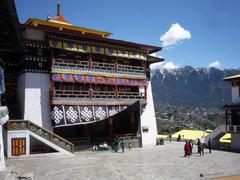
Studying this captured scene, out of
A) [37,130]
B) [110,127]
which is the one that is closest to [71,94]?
[37,130]

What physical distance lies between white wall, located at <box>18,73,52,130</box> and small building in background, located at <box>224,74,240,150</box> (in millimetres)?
18750

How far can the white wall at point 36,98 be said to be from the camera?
2401 cm

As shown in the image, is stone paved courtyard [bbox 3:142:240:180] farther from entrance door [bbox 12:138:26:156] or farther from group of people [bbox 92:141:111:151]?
group of people [bbox 92:141:111:151]

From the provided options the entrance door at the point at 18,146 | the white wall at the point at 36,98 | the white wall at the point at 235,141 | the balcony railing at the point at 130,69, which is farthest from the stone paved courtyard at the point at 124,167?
the balcony railing at the point at 130,69

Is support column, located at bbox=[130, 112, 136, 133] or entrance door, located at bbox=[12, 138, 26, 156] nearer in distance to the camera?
entrance door, located at bbox=[12, 138, 26, 156]

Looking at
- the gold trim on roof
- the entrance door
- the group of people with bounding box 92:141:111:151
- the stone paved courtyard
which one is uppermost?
the gold trim on roof

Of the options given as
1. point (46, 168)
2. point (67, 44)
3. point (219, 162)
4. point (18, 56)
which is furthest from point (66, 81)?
point (219, 162)

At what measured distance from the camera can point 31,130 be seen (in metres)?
21.5

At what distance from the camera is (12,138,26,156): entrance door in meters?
20.8

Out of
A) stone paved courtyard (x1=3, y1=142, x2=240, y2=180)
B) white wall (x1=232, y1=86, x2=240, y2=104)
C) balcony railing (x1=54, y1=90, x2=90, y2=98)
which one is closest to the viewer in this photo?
stone paved courtyard (x1=3, y1=142, x2=240, y2=180)

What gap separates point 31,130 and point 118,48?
12046mm

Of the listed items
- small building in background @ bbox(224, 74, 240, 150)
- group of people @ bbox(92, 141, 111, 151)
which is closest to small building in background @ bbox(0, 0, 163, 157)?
group of people @ bbox(92, 141, 111, 151)

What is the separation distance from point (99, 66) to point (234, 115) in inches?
616

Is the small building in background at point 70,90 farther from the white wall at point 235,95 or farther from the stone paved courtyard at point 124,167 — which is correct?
the white wall at point 235,95
